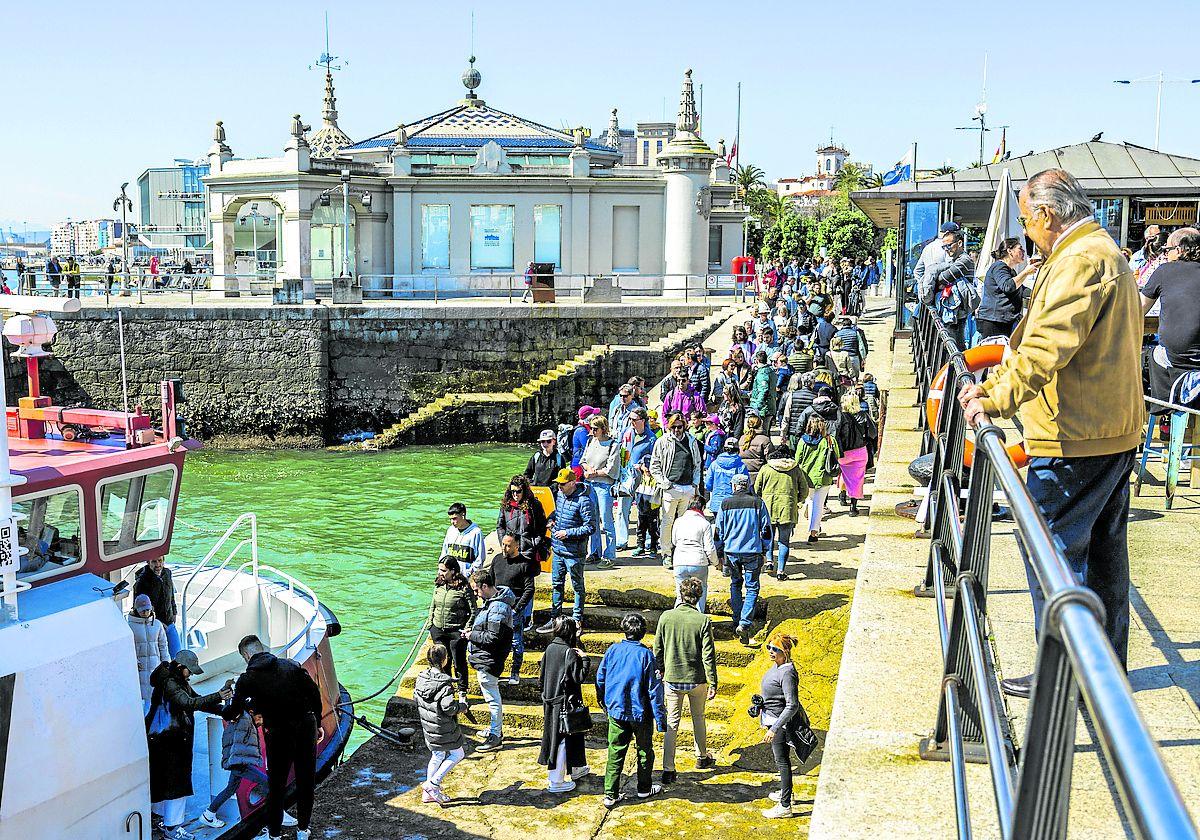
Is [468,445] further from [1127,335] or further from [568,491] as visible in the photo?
[1127,335]

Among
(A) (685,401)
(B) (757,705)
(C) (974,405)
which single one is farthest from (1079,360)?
(A) (685,401)

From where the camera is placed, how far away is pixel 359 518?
80.2 ft

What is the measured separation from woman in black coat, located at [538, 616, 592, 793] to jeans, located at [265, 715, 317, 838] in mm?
1810

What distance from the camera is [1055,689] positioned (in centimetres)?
186

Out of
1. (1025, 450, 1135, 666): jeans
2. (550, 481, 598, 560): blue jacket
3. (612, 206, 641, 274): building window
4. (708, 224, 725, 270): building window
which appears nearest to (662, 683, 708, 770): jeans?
(550, 481, 598, 560): blue jacket

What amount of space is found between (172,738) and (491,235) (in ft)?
97.4

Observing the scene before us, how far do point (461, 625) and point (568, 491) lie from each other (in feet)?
5.94

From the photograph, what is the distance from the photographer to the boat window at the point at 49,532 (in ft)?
29.0

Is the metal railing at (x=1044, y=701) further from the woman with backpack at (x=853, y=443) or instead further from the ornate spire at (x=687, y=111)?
the ornate spire at (x=687, y=111)

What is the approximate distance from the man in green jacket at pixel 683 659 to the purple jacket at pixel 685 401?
25.2ft

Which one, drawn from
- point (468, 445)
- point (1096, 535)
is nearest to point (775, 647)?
point (1096, 535)

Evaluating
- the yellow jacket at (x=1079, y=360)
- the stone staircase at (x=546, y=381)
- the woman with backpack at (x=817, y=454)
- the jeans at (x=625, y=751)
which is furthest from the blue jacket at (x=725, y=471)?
the stone staircase at (x=546, y=381)

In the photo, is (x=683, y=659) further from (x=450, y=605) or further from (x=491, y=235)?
(x=491, y=235)

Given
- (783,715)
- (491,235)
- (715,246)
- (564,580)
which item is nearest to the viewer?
(783,715)
